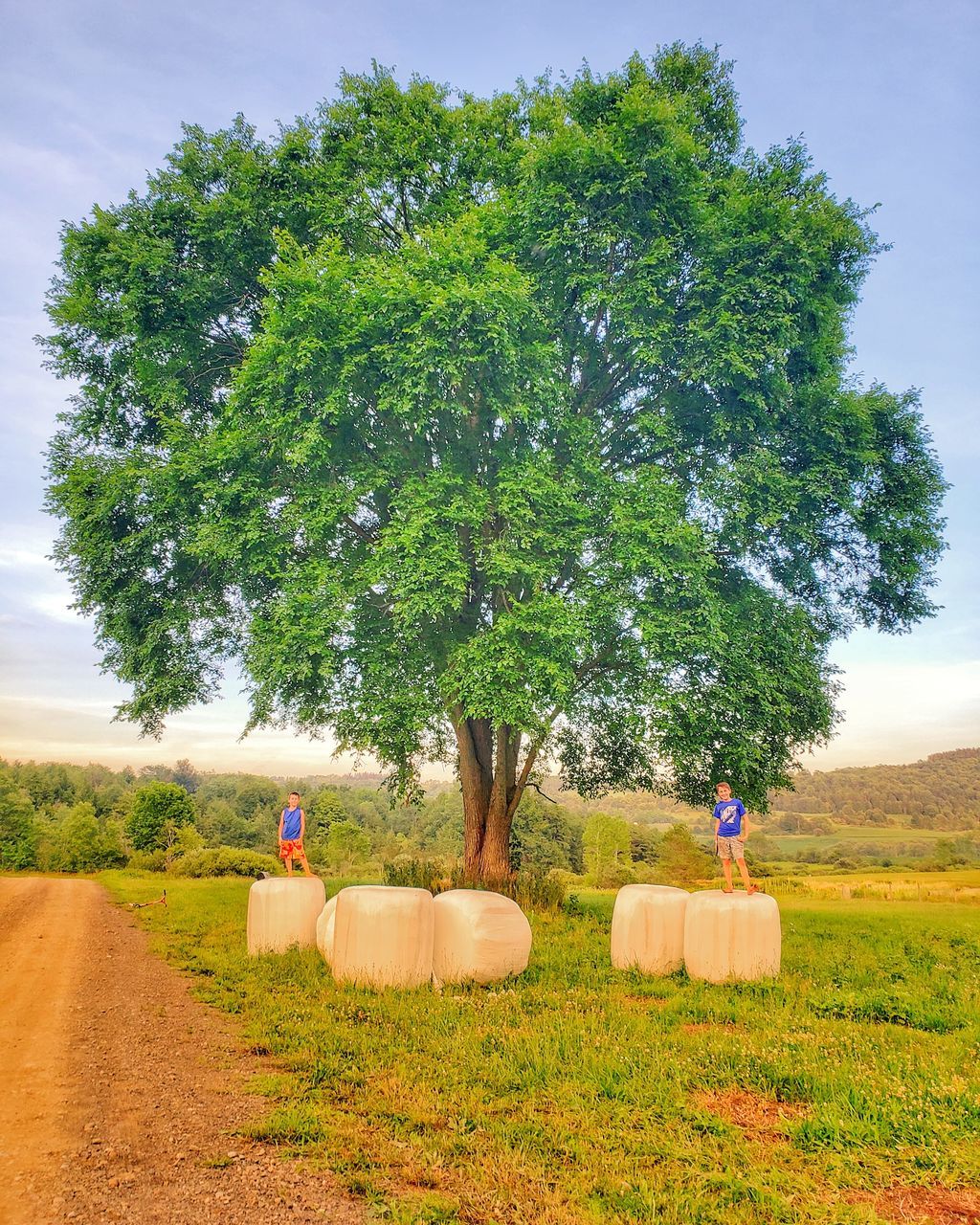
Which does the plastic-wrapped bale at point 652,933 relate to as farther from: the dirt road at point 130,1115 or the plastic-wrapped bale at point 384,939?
the dirt road at point 130,1115

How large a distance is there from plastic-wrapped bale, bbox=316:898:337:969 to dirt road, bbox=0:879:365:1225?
1.79 meters

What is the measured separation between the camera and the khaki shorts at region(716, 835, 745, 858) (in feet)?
40.1

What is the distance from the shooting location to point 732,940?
9820mm

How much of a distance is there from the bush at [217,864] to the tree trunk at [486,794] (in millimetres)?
19409

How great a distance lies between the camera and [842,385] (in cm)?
1764

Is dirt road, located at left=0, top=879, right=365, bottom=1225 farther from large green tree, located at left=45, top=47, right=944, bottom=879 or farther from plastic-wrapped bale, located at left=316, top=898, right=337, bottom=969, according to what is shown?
large green tree, located at left=45, top=47, right=944, bottom=879

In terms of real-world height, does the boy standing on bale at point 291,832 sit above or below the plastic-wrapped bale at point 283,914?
above

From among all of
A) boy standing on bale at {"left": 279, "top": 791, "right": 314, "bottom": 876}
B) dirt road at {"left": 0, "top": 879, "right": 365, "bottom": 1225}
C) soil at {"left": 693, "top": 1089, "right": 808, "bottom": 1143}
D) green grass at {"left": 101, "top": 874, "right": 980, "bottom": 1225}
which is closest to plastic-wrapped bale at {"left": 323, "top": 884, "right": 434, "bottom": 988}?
green grass at {"left": 101, "top": 874, "right": 980, "bottom": 1225}

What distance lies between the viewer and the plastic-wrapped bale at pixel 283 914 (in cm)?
1120

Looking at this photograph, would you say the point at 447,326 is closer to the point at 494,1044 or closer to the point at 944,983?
the point at 494,1044

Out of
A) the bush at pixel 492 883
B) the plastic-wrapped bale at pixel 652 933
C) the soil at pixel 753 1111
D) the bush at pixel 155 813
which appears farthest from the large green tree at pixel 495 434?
the bush at pixel 155 813

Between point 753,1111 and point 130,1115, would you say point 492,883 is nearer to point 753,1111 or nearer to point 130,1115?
point 753,1111

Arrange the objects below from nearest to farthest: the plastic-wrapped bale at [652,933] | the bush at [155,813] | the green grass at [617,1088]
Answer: the green grass at [617,1088], the plastic-wrapped bale at [652,933], the bush at [155,813]

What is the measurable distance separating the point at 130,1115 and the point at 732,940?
24.5ft
